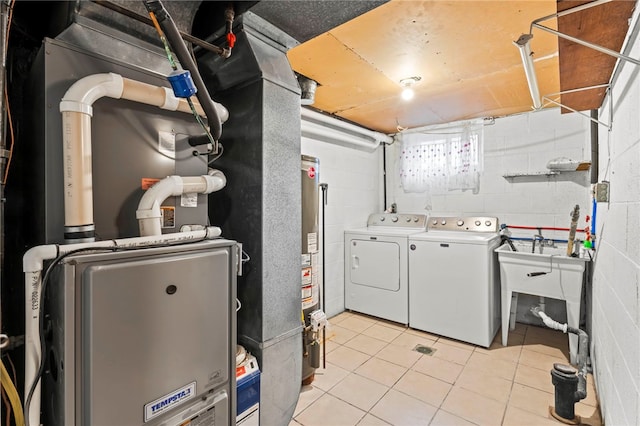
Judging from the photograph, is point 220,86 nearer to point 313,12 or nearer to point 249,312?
point 313,12

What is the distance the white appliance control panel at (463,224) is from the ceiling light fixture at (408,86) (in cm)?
147

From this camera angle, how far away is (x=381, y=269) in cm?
333

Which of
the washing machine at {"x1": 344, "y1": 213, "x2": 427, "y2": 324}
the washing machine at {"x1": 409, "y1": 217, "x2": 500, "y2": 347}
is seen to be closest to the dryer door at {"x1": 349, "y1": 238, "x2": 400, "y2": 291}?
the washing machine at {"x1": 344, "y1": 213, "x2": 427, "y2": 324}

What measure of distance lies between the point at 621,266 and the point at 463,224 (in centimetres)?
194

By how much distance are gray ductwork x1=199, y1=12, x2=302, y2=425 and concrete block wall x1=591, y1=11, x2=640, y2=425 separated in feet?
4.52

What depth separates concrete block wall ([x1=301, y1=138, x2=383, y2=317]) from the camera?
11.1 ft

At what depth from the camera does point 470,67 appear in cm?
217

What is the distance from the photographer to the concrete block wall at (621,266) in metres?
1.17

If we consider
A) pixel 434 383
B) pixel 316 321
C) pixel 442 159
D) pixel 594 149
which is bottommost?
pixel 434 383

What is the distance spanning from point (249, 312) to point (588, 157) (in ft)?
10.9

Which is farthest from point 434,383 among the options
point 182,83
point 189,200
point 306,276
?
point 182,83

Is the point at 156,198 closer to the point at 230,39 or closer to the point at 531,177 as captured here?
the point at 230,39

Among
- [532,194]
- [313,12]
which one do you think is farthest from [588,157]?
[313,12]

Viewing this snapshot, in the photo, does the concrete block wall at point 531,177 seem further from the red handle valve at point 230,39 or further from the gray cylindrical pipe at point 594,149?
the red handle valve at point 230,39
